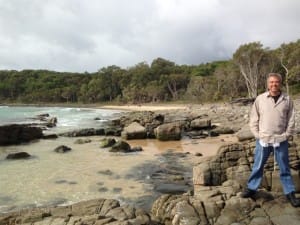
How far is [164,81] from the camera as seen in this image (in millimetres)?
99938

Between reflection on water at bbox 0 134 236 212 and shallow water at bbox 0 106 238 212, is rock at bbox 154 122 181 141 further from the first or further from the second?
reflection on water at bbox 0 134 236 212

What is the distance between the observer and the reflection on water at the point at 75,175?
1126 centimetres

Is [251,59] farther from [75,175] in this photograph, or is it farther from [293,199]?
[293,199]

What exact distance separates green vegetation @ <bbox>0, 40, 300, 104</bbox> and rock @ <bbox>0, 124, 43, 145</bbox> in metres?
39.6

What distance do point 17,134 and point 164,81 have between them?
246 ft

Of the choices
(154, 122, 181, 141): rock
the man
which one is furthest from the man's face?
(154, 122, 181, 141): rock

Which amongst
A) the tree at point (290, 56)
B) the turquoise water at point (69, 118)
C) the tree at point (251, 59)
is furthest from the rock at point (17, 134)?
the tree at point (290, 56)

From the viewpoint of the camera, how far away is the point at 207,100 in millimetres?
78625

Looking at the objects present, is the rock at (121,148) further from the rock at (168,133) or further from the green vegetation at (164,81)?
the green vegetation at (164,81)

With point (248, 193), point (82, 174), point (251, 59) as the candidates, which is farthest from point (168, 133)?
point (251, 59)

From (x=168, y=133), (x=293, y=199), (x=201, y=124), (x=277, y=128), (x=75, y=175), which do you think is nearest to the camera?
(x=293, y=199)

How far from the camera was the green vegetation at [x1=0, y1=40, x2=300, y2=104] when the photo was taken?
193ft

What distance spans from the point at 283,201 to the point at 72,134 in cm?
2421

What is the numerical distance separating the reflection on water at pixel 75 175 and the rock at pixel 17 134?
4642 millimetres
